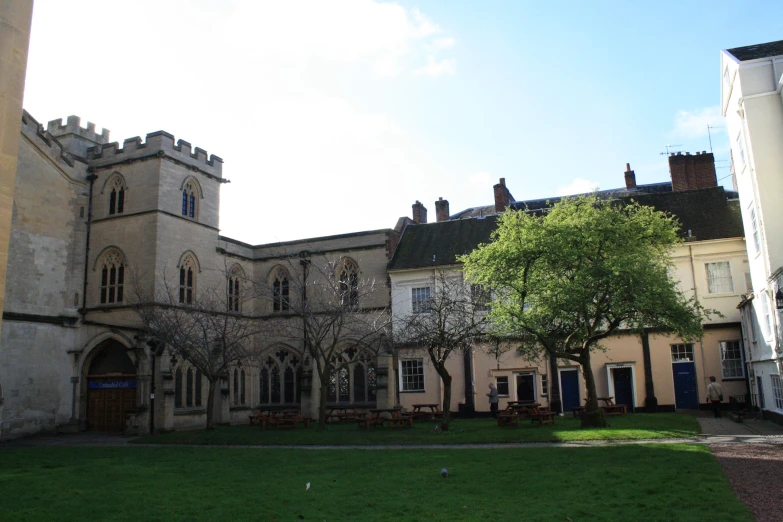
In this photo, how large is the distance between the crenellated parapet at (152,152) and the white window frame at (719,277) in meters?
26.3

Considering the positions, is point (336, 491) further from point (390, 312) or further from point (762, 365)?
point (390, 312)

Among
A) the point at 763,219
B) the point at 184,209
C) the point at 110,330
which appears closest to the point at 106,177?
the point at 184,209

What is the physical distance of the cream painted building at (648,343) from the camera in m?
29.8

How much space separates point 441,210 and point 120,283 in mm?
20699

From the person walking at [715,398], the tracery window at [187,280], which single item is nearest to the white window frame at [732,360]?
the person walking at [715,398]

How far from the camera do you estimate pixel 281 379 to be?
118 ft

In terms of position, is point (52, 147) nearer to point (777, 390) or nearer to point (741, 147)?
point (741, 147)

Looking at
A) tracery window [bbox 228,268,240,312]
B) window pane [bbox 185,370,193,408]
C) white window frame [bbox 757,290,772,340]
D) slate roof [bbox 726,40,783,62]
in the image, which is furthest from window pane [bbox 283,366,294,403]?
slate roof [bbox 726,40,783,62]

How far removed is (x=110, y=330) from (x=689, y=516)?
26.9 metres

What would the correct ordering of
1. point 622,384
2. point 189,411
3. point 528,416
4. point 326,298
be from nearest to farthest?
1. point 528,416
2. point 189,411
3. point 622,384
4. point 326,298

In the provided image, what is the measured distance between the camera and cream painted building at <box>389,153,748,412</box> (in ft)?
97.8

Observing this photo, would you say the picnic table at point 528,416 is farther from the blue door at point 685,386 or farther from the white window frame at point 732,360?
the white window frame at point 732,360

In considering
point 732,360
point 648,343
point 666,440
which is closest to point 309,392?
point 648,343

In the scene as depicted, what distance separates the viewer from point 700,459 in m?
13.8
